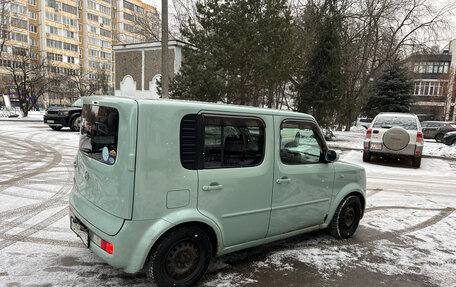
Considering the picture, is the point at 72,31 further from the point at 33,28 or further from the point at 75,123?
the point at 75,123

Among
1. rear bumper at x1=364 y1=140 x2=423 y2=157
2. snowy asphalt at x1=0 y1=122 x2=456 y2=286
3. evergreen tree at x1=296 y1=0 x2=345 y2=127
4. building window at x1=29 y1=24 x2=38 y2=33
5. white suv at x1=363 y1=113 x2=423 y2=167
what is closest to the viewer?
snowy asphalt at x1=0 y1=122 x2=456 y2=286

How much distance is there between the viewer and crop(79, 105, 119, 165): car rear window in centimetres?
267

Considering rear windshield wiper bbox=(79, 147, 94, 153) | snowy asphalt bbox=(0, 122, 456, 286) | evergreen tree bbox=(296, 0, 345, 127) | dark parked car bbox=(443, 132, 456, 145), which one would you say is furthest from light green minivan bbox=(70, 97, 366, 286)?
dark parked car bbox=(443, 132, 456, 145)

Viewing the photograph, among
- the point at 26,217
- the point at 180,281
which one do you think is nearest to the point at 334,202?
the point at 180,281

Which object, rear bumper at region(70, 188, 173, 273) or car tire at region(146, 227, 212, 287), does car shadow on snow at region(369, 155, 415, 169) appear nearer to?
car tire at region(146, 227, 212, 287)

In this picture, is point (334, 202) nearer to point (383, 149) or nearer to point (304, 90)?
point (383, 149)

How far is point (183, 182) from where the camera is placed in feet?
8.95

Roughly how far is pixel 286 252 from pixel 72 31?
78265 mm

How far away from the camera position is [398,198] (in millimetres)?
6727

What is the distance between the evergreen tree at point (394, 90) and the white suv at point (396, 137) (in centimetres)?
1547

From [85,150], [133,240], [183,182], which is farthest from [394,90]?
[133,240]

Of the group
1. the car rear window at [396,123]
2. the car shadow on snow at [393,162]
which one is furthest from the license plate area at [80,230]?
the car shadow on snow at [393,162]

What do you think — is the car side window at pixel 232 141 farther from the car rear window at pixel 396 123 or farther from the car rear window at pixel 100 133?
the car rear window at pixel 396 123

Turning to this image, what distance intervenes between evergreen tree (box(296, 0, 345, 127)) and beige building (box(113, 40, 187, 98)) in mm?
10859
